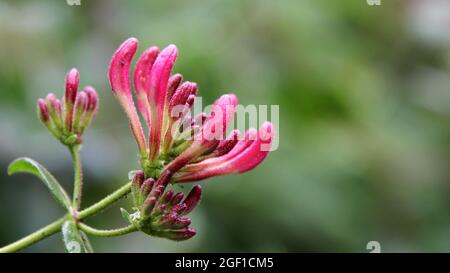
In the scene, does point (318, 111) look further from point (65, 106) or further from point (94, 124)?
point (65, 106)

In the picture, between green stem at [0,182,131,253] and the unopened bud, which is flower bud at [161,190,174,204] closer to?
green stem at [0,182,131,253]

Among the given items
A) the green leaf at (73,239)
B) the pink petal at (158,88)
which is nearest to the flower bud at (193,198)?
the pink petal at (158,88)

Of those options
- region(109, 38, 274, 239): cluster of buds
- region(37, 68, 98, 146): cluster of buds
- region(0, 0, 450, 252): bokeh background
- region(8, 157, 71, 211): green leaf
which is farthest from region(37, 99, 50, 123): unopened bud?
region(0, 0, 450, 252): bokeh background

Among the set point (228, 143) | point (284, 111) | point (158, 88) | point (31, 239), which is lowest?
point (31, 239)

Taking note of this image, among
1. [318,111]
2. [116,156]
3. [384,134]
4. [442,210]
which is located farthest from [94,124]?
[442,210]

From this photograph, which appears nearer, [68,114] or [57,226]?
[57,226]

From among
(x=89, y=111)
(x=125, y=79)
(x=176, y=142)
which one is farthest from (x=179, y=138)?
(x=89, y=111)

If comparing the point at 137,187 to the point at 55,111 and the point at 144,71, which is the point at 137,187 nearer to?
the point at 144,71
